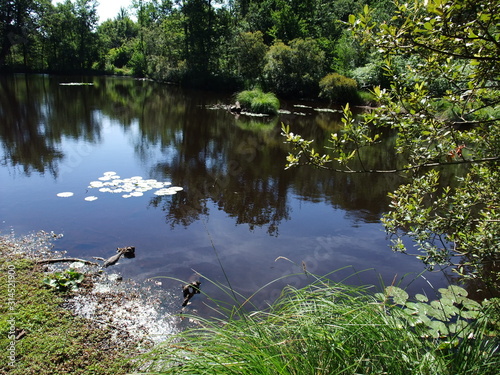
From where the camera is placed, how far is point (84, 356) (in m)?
3.14

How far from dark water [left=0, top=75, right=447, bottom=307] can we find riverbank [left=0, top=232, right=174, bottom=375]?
1.76 feet

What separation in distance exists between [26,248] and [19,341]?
7.40 ft

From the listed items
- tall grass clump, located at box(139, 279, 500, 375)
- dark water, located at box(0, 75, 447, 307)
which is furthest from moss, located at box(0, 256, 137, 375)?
tall grass clump, located at box(139, 279, 500, 375)

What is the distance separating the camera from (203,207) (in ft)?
23.7

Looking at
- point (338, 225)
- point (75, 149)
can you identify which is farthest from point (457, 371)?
point (75, 149)

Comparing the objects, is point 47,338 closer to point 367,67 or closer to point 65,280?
point 65,280

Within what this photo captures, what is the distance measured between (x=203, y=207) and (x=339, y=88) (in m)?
21.1

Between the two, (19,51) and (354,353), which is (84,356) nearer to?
(354,353)

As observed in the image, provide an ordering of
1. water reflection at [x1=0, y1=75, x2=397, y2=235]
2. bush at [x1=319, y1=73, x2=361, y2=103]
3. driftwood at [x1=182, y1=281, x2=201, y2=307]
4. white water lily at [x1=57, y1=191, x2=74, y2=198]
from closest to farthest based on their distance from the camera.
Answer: driftwood at [x1=182, y1=281, x2=201, y2=307], white water lily at [x1=57, y1=191, x2=74, y2=198], water reflection at [x1=0, y1=75, x2=397, y2=235], bush at [x1=319, y1=73, x2=361, y2=103]

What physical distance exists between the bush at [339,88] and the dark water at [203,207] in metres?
12.5

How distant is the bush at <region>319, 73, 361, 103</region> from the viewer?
2548 cm

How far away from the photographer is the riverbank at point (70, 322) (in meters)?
3.03

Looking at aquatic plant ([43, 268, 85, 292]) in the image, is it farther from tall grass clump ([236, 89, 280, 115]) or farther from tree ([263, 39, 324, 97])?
tree ([263, 39, 324, 97])

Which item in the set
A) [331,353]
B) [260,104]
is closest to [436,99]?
[331,353]
